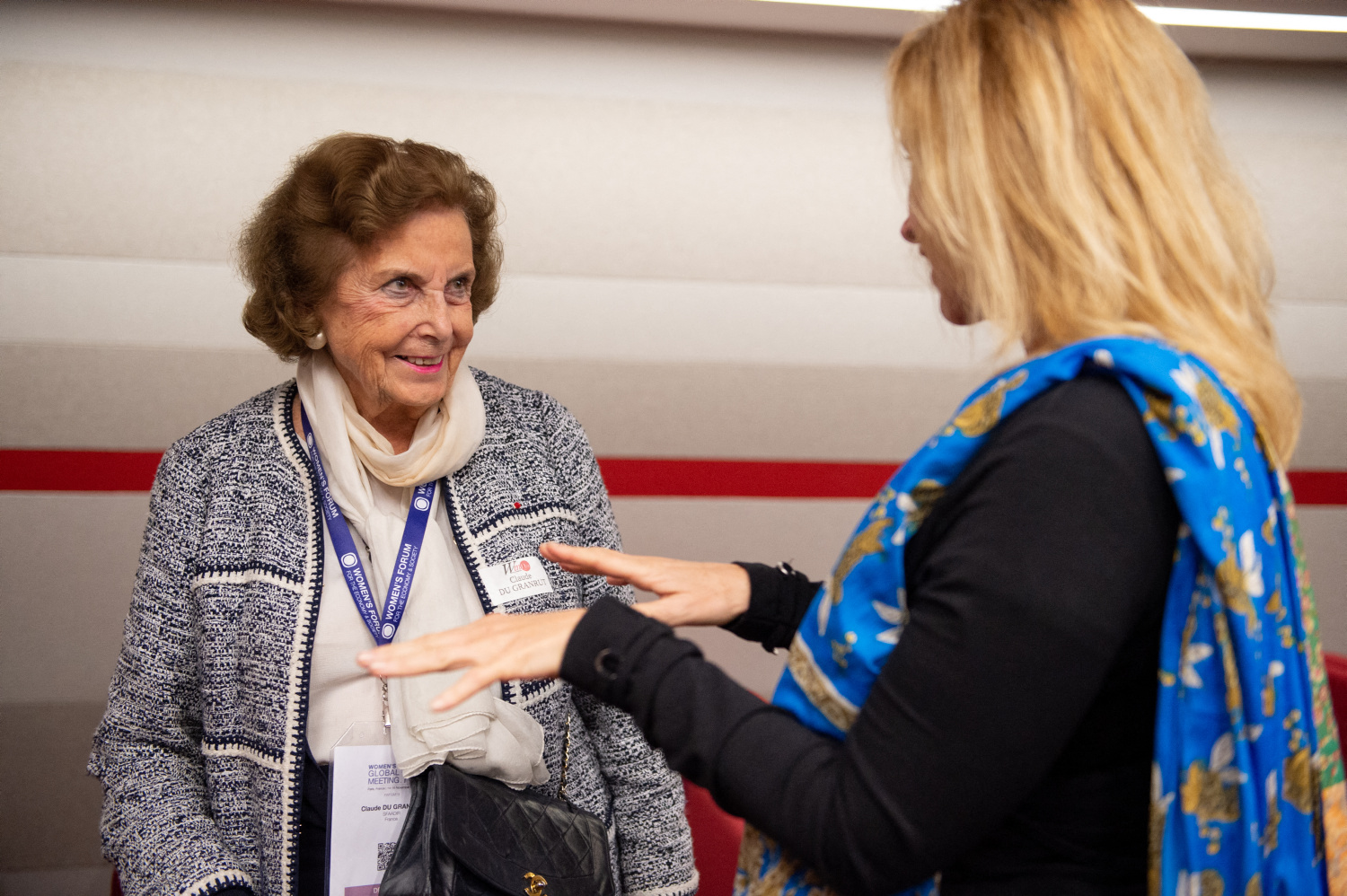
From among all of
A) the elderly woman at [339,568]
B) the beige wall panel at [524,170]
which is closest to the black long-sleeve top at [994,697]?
the elderly woman at [339,568]

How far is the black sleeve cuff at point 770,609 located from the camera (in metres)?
1.39

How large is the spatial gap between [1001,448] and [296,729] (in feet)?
4.34

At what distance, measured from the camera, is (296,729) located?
5.44ft

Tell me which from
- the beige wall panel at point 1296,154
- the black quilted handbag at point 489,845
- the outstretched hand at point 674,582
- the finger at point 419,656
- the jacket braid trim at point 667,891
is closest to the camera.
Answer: the finger at point 419,656

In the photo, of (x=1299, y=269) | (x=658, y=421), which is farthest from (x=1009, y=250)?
(x=1299, y=269)

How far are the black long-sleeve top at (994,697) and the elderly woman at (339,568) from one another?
2.64ft

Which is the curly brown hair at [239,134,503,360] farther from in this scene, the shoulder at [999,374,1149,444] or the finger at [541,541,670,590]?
the shoulder at [999,374,1149,444]

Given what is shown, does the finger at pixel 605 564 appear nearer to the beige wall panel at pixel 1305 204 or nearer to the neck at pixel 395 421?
the neck at pixel 395 421

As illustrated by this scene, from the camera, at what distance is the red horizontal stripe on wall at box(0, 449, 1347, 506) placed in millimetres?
2719

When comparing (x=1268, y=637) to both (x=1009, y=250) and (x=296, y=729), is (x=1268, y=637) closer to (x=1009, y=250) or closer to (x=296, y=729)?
(x=1009, y=250)

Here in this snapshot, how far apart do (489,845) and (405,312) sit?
964 millimetres

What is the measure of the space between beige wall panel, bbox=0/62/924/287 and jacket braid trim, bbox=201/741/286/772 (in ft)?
5.19

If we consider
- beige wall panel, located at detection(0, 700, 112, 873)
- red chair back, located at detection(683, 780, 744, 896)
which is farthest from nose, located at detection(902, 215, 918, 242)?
beige wall panel, located at detection(0, 700, 112, 873)

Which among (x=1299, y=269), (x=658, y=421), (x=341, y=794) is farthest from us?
(x=1299, y=269)
